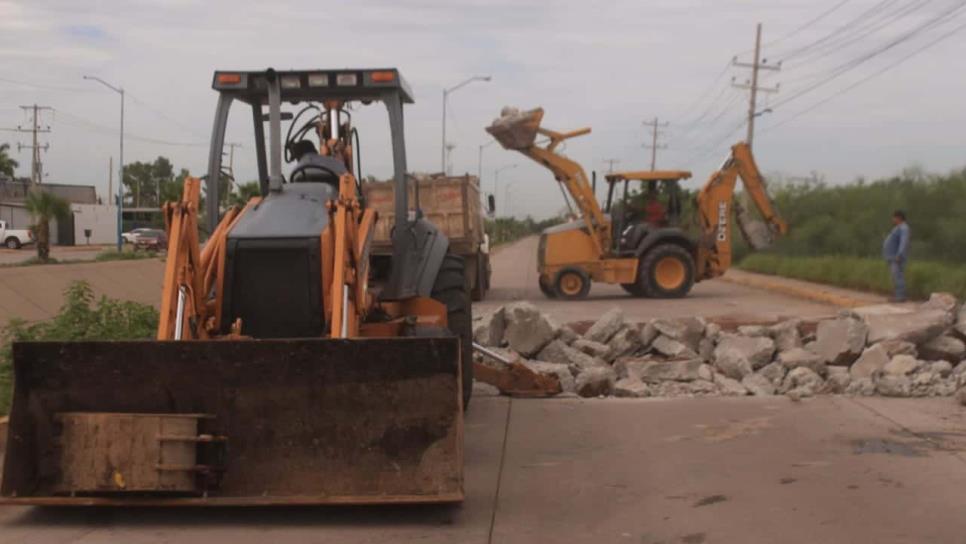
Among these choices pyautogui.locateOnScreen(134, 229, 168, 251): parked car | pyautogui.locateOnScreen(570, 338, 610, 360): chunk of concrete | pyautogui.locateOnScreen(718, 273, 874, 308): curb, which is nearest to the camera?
pyautogui.locateOnScreen(570, 338, 610, 360): chunk of concrete

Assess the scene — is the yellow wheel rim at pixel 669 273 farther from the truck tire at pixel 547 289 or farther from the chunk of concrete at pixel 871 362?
the chunk of concrete at pixel 871 362

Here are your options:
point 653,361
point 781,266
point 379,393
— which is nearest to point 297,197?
point 379,393

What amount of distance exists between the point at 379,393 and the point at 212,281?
1.80 meters

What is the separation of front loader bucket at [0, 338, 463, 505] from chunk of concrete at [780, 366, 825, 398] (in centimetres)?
622

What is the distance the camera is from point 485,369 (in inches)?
445

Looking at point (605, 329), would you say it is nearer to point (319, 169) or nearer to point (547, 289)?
point (319, 169)

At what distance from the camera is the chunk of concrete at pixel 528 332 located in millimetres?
14031

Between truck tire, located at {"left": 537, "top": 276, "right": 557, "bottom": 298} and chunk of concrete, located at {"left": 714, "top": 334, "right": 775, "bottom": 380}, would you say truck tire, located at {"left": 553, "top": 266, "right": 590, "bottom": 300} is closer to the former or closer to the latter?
truck tire, located at {"left": 537, "top": 276, "right": 557, "bottom": 298}

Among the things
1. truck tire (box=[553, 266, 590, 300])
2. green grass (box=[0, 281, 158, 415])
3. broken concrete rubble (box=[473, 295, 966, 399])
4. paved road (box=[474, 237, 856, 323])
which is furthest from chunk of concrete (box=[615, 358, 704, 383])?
truck tire (box=[553, 266, 590, 300])

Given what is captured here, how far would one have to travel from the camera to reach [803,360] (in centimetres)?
1276

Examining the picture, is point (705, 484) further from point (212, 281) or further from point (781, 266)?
point (781, 266)

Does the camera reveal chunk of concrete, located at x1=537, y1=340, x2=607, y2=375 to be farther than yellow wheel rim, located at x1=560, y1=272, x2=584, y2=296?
No

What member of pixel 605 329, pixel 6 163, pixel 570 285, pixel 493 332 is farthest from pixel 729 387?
pixel 6 163

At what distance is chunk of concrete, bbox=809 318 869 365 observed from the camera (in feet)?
42.0
